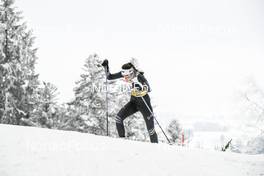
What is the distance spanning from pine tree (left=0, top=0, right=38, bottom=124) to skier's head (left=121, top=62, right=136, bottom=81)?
44.7 ft

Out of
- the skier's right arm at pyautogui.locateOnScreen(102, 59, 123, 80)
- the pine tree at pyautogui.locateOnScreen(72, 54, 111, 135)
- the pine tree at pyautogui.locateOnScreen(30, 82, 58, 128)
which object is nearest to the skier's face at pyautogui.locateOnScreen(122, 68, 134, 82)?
the skier's right arm at pyautogui.locateOnScreen(102, 59, 123, 80)

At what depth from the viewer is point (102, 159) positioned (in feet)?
15.6

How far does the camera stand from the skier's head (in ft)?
25.4

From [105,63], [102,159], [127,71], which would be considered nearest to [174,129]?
[105,63]

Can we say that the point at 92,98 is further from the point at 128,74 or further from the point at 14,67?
the point at 128,74

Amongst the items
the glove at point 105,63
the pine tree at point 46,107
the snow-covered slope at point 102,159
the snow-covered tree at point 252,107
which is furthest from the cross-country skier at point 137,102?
the pine tree at point 46,107

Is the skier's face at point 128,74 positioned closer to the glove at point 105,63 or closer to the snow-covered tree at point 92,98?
the glove at point 105,63

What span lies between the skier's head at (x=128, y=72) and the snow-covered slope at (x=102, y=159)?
2.29m

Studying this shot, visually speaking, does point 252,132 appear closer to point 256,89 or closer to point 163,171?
point 256,89

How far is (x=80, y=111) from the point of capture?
21.7 meters

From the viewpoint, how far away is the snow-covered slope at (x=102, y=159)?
13.9ft

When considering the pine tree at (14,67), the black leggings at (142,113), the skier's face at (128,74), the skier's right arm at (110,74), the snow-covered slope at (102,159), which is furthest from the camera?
the pine tree at (14,67)

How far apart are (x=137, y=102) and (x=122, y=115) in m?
0.55

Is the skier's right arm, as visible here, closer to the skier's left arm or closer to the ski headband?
the ski headband
